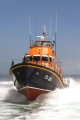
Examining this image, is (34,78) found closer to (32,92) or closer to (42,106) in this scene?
(32,92)

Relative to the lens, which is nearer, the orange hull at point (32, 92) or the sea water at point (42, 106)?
the sea water at point (42, 106)

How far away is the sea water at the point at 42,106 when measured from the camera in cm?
923

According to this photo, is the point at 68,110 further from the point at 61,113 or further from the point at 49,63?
the point at 49,63

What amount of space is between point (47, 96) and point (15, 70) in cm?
286

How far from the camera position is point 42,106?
11.7 metres

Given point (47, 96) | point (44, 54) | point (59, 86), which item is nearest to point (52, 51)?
point (44, 54)

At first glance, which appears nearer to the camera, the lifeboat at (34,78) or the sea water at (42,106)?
the sea water at (42,106)

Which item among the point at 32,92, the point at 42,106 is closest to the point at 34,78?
the point at 32,92

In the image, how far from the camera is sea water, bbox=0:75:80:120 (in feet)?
30.3

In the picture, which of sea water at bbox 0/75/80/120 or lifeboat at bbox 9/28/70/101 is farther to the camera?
lifeboat at bbox 9/28/70/101

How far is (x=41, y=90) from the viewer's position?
13.3m

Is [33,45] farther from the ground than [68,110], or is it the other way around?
[33,45]

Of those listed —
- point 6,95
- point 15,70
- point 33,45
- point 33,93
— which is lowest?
point 6,95

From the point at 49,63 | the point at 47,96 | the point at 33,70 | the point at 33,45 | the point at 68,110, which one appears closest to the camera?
the point at 68,110
